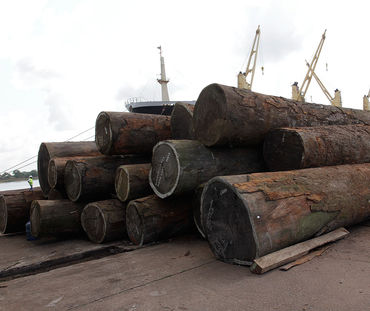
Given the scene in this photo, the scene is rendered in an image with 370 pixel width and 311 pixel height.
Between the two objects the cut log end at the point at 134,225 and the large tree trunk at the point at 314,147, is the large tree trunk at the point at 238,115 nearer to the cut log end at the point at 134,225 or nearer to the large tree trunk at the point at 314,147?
the large tree trunk at the point at 314,147

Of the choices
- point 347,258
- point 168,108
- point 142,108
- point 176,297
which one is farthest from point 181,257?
point 142,108

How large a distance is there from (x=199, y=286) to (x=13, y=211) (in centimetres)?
462

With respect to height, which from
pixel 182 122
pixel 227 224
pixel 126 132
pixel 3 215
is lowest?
pixel 3 215

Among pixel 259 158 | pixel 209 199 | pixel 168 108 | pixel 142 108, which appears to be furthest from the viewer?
pixel 142 108

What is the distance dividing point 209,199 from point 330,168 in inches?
68.8

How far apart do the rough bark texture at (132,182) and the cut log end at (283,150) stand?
1.77m

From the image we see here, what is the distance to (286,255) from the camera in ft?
8.81

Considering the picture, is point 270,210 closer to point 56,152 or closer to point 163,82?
point 56,152

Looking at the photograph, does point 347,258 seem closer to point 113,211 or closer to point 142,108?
point 113,211

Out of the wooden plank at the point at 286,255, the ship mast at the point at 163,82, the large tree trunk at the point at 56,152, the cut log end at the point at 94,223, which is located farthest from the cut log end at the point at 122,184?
the ship mast at the point at 163,82

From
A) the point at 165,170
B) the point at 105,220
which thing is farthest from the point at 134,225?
the point at 165,170

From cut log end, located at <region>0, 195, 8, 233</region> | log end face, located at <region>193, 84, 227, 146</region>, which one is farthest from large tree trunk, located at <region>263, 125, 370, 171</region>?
cut log end, located at <region>0, 195, 8, 233</region>

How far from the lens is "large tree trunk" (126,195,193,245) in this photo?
13.4 ft

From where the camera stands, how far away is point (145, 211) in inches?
161
